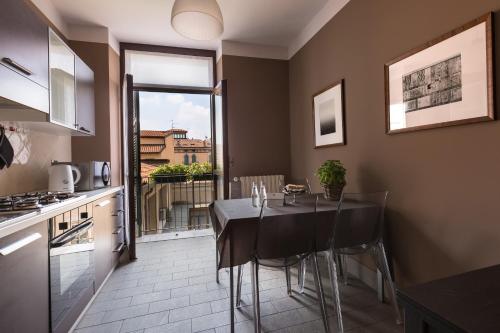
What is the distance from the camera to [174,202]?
505cm

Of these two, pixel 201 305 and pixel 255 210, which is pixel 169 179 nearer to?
pixel 201 305

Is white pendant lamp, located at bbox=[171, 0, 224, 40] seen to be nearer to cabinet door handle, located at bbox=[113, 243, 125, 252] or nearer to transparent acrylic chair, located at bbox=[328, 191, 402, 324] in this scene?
transparent acrylic chair, located at bbox=[328, 191, 402, 324]

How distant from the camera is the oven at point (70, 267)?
1518 millimetres

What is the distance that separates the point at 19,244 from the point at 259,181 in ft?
8.59

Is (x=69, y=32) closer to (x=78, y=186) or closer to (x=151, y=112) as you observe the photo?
(x=151, y=112)

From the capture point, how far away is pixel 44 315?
1.39m

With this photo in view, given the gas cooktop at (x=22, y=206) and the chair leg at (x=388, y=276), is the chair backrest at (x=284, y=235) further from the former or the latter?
the gas cooktop at (x=22, y=206)

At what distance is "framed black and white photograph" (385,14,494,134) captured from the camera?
137 cm

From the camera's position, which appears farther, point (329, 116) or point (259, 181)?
point (259, 181)

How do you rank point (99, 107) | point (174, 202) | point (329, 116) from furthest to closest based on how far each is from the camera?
1. point (174, 202)
2. point (99, 107)
3. point (329, 116)

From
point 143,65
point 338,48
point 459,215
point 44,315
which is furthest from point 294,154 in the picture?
point 44,315

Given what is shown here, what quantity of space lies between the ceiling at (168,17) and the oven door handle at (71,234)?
2303 millimetres

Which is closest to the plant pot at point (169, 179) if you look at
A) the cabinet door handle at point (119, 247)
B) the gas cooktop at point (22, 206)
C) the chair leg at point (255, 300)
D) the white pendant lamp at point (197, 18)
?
the cabinet door handle at point (119, 247)

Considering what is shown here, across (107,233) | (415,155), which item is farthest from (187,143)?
(415,155)
